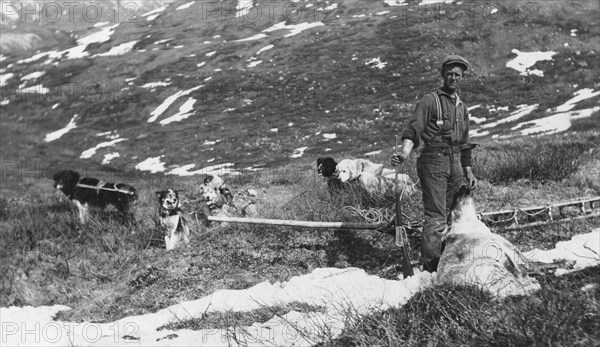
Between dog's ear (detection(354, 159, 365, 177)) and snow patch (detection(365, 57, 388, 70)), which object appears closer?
dog's ear (detection(354, 159, 365, 177))

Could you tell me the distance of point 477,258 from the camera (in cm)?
472

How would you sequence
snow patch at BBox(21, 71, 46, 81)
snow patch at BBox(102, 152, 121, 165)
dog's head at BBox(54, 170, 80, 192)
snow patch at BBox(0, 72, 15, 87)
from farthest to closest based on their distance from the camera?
snow patch at BBox(0, 72, 15, 87) → snow patch at BBox(21, 71, 46, 81) → snow patch at BBox(102, 152, 121, 165) → dog's head at BBox(54, 170, 80, 192)

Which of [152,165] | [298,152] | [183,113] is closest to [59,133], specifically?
[183,113]

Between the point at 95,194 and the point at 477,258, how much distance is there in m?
8.37

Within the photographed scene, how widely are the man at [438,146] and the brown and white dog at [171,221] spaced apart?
13.7 ft

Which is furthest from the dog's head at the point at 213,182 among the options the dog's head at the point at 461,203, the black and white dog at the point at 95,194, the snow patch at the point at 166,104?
the snow patch at the point at 166,104

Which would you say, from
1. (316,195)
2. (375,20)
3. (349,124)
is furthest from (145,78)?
(316,195)

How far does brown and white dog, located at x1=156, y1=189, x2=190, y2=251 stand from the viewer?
8688 mm

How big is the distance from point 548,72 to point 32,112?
3717 centimetres

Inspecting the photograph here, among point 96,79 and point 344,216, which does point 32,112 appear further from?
point 344,216

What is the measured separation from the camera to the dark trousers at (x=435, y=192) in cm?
608

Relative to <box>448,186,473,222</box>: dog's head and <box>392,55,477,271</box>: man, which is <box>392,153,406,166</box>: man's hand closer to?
<box>392,55,477,271</box>: man

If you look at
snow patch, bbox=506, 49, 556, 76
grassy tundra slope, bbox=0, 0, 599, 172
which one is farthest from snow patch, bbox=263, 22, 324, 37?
snow patch, bbox=506, 49, 556, 76

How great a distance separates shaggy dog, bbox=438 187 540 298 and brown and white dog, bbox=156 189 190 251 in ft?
15.2
